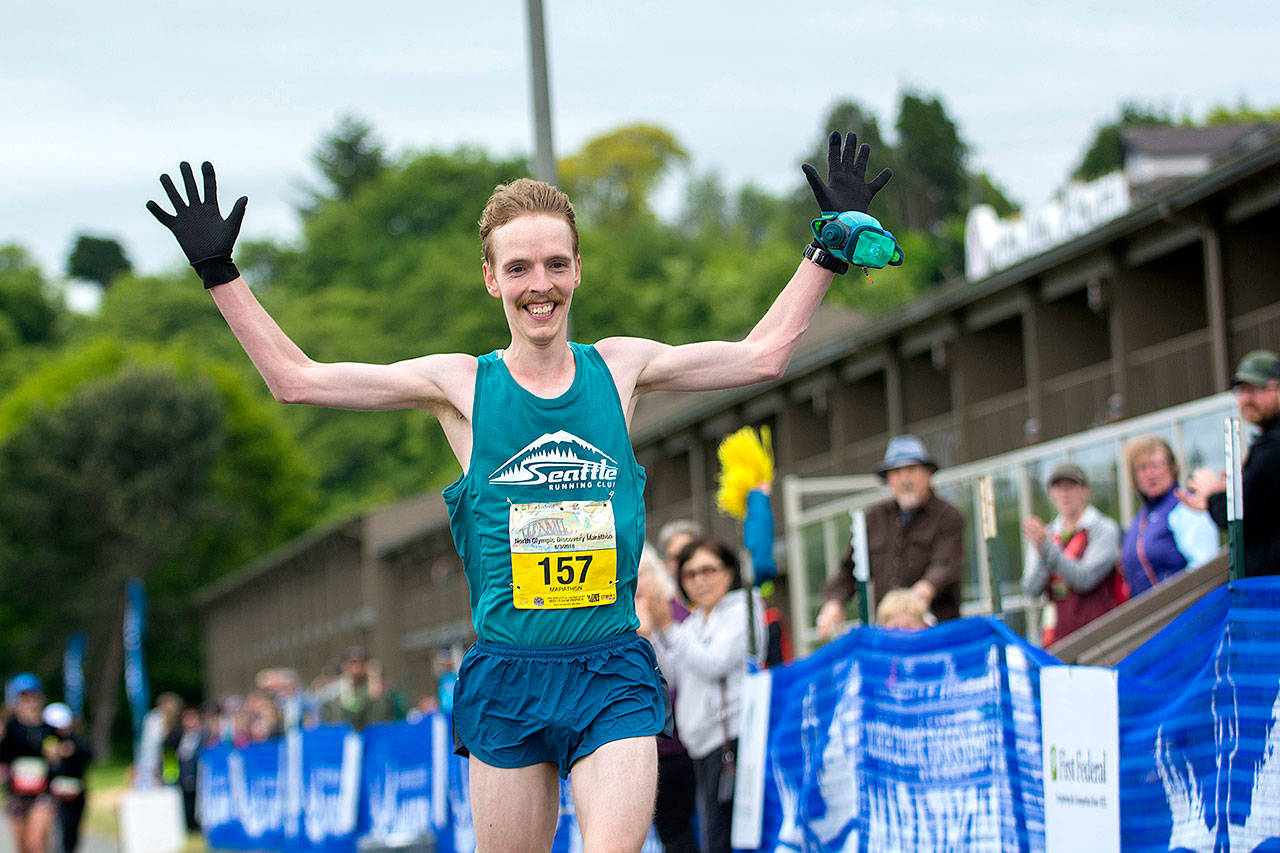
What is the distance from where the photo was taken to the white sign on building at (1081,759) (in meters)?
6.48

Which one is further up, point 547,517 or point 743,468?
point 743,468

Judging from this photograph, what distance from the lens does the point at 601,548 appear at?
4973 millimetres

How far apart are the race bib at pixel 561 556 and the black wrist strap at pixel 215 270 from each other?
99 centimetres

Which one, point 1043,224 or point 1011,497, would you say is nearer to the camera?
point 1011,497

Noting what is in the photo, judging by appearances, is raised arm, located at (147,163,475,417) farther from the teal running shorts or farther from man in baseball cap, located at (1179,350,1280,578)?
man in baseball cap, located at (1179,350,1280,578)

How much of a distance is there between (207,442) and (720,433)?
1652 inches

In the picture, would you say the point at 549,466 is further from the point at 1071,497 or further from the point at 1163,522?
the point at 1071,497

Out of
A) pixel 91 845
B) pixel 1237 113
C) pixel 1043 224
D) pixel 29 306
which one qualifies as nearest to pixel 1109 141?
pixel 1237 113

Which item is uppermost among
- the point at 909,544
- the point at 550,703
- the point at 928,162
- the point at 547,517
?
the point at 928,162

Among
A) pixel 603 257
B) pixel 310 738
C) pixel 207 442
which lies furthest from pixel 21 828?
pixel 603 257

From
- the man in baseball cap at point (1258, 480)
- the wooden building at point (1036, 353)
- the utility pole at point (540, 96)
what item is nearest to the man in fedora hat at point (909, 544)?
the man in baseball cap at point (1258, 480)

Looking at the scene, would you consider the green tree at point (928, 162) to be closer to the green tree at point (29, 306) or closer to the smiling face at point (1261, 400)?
the smiling face at point (1261, 400)

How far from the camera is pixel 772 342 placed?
17.0 feet

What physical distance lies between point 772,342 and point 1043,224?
27.6m
